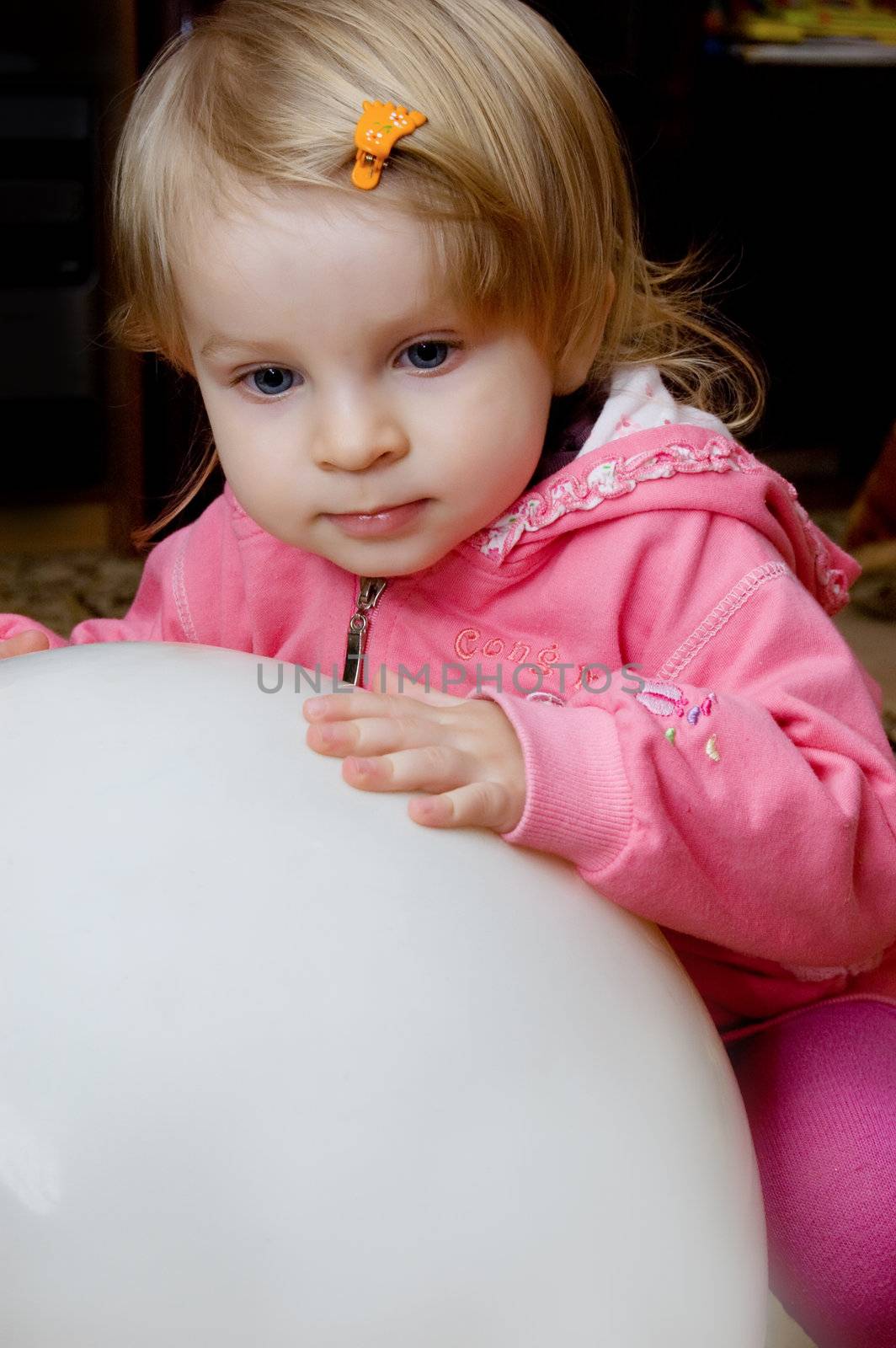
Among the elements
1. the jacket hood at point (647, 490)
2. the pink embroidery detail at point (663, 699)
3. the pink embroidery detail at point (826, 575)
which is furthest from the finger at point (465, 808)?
the pink embroidery detail at point (826, 575)

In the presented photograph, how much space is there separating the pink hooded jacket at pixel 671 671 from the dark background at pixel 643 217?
1.08m

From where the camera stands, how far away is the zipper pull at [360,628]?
2.82ft

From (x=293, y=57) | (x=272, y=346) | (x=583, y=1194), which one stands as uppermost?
(x=293, y=57)

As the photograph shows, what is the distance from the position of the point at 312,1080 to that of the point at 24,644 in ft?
1.39

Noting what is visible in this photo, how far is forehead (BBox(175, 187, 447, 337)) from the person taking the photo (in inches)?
27.3

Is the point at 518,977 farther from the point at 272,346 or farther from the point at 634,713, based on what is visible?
the point at 272,346

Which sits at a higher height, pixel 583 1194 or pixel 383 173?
pixel 383 173

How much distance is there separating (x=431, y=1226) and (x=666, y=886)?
201 millimetres

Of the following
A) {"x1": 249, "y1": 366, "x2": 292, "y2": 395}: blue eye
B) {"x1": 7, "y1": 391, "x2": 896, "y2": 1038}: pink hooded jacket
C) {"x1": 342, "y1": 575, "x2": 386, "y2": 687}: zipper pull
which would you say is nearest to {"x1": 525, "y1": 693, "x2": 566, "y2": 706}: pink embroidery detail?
{"x1": 7, "y1": 391, "x2": 896, "y2": 1038}: pink hooded jacket

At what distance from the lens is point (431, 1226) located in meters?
0.53

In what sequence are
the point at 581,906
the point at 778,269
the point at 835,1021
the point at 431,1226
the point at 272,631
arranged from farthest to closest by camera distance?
the point at 778,269 < the point at 272,631 < the point at 835,1021 < the point at 581,906 < the point at 431,1226

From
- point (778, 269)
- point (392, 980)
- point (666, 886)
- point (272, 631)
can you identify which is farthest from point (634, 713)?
point (778, 269)

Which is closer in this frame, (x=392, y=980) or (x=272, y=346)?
(x=392, y=980)

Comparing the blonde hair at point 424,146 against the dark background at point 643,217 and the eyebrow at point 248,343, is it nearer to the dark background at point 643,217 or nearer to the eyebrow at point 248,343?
the eyebrow at point 248,343
